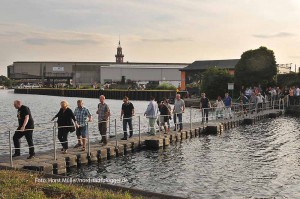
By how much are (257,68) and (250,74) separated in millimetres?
1323

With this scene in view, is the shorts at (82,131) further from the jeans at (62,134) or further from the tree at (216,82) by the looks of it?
the tree at (216,82)

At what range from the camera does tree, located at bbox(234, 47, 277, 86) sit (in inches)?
2296

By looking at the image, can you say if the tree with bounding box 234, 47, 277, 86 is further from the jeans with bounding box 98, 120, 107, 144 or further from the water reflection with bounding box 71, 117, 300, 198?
the jeans with bounding box 98, 120, 107, 144

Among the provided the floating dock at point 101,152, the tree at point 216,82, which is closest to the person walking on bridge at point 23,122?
the floating dock at point 101,152

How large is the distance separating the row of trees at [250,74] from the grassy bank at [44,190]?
4993cm

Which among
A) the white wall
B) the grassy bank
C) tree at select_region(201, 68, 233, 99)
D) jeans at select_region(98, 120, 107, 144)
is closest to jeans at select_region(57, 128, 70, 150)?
jeans at select_region(98, 120, 107, 144)

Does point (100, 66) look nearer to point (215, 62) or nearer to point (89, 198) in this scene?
point (215, 62)

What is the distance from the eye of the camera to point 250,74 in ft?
192

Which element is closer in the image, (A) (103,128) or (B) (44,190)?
(B) (44,190)

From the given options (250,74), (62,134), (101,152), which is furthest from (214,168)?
(250,74)

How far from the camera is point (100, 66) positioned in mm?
160750

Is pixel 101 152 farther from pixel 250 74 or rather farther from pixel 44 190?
pixel 250 74

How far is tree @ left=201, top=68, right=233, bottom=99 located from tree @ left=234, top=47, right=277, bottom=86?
172 cm

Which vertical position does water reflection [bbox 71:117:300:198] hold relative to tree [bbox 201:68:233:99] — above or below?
below
